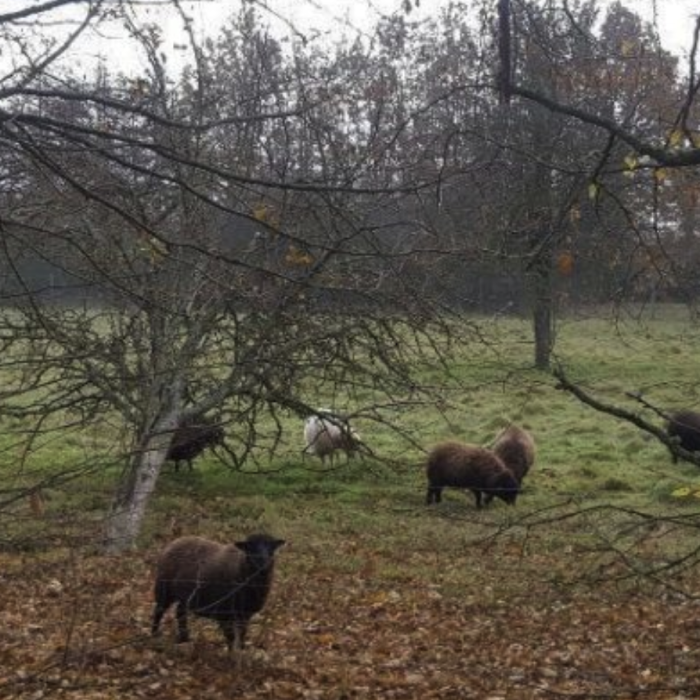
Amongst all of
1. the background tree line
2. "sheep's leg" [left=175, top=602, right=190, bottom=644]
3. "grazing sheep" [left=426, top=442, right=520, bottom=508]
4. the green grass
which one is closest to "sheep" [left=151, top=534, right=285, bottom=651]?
"sheep's leg" [left=175, top=602, right=190, bottom=644]

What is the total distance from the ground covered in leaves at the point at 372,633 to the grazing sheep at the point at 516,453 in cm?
391

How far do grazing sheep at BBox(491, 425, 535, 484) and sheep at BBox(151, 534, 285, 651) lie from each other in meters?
8.71

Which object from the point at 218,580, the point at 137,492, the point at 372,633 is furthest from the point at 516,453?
the point at 218,580

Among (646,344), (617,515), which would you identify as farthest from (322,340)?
(646,344)

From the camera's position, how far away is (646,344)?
110 ft

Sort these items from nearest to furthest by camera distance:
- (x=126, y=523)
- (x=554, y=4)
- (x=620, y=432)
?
(x=554, y=4) < (x=126, y=523) < (x=620, y=432)

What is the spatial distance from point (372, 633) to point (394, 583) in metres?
1.88

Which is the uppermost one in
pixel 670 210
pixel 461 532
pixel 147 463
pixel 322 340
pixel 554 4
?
pixel 554 4

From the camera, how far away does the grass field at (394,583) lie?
21.6 feet

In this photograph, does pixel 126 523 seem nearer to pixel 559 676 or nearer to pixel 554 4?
pixel 559 676

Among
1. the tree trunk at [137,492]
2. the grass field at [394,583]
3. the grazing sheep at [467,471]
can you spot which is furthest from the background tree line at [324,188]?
the grazing sheep at [467,471]

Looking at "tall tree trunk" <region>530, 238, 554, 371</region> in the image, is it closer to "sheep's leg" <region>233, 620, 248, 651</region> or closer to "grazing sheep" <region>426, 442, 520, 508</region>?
"grazing sheep" <region>426, 442, 520, 508</region>

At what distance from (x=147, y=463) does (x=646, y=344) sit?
22859 mm

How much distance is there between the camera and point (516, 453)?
1767 cm
